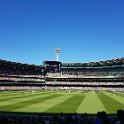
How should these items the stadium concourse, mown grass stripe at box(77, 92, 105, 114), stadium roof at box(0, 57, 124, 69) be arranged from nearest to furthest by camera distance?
mown grass stripe at box(77, 92, 105, 114), stadium roof at box(0, 57, 124, 69), the stadium concourse

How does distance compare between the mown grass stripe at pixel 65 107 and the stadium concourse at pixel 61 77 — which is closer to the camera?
the mown grass stripe at pixel 65 107

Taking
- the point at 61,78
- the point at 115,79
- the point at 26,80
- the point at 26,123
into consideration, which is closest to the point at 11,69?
the point at 26,80

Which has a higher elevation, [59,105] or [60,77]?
[60,77]

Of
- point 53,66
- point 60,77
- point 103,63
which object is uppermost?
point 103,63

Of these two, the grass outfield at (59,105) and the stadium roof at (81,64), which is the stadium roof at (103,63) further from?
the grass outfield at (59,105)

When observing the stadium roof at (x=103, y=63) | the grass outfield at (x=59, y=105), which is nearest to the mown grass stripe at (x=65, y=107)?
the grass outfield at (x=59, y=105)

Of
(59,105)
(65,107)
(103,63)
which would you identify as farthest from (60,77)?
(65,107)

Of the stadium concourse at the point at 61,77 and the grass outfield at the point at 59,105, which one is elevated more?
the stadium concourse at the point at 61,77

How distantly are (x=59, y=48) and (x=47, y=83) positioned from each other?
27.7 meters

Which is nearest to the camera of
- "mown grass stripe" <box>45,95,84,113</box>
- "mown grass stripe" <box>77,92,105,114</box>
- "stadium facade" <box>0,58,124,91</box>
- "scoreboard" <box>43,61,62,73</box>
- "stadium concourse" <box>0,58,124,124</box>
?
"mown grass stripe" <box>45,95,84,113</box>

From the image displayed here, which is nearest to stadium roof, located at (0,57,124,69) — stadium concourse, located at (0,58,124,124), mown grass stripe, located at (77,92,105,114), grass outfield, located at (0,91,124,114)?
stadium concourse, located at (0,58,124,124)

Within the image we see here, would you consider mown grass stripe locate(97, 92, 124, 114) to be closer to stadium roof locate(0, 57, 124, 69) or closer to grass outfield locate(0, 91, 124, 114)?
grass outfield locate(0, 91, 124, 114)

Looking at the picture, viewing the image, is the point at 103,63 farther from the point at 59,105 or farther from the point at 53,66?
the point at 59,105

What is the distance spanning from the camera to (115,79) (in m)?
137
